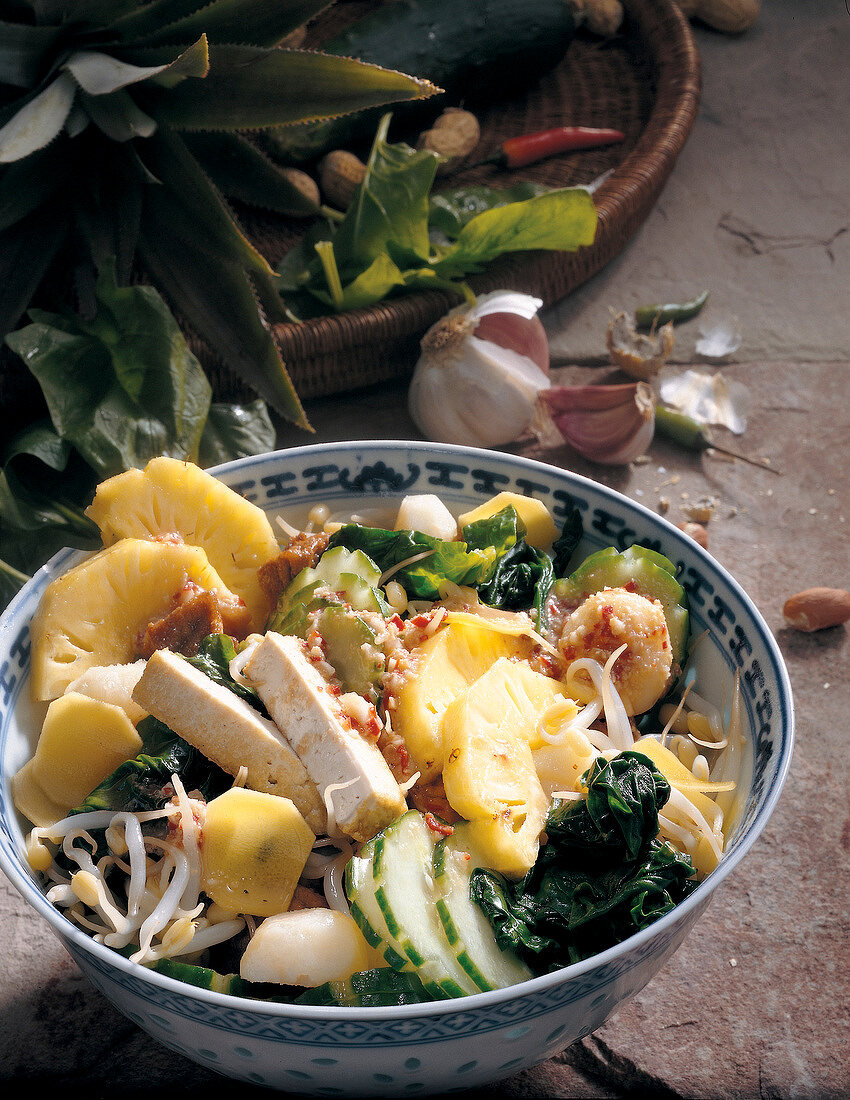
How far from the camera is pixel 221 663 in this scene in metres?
1.62

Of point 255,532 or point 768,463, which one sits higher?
point 255,532

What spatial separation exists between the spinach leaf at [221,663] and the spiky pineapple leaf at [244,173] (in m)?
1.73

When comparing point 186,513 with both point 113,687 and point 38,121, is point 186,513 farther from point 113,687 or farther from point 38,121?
point 38,121

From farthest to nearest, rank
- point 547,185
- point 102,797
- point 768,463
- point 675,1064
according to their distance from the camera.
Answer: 1. point 547,185
2. point 768,463
3. point 675,1064
4. point 102,797

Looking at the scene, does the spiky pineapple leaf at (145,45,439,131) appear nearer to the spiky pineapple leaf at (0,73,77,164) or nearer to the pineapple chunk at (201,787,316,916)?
the spiky pineapple leaf at (0,73,77,164)

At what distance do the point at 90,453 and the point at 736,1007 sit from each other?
1698 mm

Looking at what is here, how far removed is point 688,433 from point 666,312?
23.3 inches

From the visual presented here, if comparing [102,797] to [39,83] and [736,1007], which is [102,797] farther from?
[39,83]

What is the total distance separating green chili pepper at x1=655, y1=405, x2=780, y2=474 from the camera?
9.40ft

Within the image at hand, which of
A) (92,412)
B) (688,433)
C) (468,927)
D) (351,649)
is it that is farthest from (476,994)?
(688,433)

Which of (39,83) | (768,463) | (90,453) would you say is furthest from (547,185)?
(90,453)

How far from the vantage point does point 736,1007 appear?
1715mm

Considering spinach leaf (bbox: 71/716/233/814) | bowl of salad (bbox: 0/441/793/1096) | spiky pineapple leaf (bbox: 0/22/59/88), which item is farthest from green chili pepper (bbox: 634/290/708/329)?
spinach leaf (bbox: 71/716/233/814)

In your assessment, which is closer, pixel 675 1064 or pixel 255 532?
pixel 675 1064
